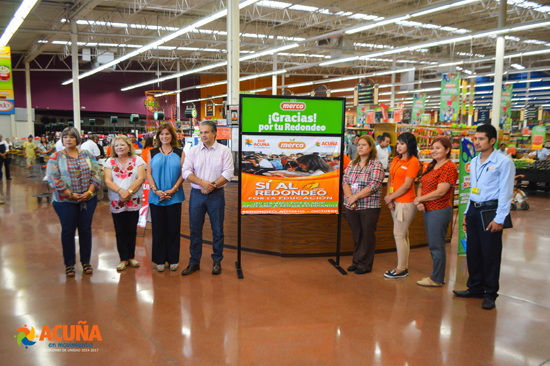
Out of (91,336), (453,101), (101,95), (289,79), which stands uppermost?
(289,79)

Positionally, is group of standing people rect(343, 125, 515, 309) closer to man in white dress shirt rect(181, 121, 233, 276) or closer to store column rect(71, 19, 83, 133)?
man in white dress shirt rect(181, 121, 233, 276)

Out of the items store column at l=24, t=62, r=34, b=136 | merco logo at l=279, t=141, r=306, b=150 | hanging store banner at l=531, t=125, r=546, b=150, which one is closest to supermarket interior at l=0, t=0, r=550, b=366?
merco logo at l=279, t=141, r=306, b=150

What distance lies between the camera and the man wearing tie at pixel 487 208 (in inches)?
115

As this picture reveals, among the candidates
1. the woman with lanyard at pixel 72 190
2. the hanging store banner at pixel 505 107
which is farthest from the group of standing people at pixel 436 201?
the hanging store banner at pixel 505 107

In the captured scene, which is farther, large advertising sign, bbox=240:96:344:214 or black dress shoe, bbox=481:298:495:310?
large advertising sign, bbox=240:96:344:214

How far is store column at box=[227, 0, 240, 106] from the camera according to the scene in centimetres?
643

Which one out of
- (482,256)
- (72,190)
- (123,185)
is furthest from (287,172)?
(72,190)

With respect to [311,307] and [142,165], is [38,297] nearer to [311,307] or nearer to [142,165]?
[142,165]

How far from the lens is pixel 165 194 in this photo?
3674 millimetres

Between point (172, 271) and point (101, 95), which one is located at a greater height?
point (101, 95)

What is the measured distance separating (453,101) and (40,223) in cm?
1064

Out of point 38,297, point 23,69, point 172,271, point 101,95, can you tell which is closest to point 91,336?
point 38,297

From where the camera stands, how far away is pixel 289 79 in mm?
27672

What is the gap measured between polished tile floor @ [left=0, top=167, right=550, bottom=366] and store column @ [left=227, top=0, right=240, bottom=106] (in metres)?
3.14
